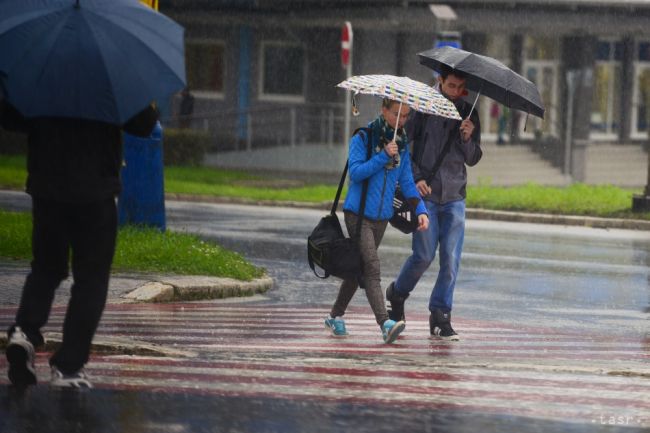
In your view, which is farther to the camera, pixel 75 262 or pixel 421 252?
pixel 421 252

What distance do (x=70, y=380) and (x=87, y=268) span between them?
21.0 inches

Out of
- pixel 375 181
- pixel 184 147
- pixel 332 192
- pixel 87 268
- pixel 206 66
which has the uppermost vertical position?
pixel 206 66

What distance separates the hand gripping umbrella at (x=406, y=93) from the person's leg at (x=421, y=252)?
0.83m

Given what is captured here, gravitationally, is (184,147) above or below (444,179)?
below

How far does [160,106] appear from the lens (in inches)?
296

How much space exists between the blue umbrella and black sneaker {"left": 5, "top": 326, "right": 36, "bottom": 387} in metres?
1.05

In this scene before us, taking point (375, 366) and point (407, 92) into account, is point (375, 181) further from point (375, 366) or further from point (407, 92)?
point (375, 366)

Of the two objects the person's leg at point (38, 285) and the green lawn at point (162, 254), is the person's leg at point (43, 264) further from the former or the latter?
the green lawn at point (162, 254)

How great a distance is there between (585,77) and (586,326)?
29.1m

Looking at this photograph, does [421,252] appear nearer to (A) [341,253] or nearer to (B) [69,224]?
(A) [341,253]

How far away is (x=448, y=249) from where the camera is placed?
1064 centimetres

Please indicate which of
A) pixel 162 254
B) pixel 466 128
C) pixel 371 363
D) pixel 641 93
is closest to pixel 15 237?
pixel 162 254

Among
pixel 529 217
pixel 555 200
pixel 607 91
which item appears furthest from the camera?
pixel 607 91

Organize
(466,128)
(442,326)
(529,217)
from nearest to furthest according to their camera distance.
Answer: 1. (466,128)
2. (442,326)
3. (529,217)
